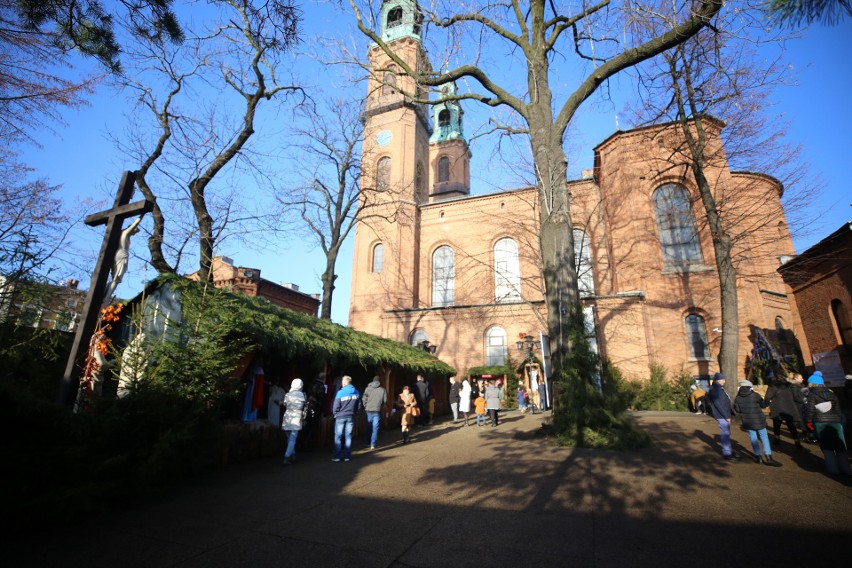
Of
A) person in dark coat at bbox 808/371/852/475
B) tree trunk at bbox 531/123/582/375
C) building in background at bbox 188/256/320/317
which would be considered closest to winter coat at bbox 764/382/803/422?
person in dark coat at bbox 808/371/852/475

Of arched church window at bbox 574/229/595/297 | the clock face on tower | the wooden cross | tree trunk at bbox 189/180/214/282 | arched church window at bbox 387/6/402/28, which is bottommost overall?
the wooden cross

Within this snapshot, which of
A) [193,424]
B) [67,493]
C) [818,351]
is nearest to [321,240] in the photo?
[193,424]

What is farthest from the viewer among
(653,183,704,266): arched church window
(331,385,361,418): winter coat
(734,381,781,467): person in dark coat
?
(653,183,704,266): arched church window

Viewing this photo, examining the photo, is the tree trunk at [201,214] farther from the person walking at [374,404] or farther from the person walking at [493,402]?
the person walking at [493,402]

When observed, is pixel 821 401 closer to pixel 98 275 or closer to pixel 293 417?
pixel 293 417

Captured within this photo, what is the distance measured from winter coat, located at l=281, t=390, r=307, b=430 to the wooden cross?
9.93 ft

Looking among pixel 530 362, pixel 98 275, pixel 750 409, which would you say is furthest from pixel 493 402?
pixel 98 275

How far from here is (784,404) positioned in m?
7.94

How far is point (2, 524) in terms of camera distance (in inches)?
124

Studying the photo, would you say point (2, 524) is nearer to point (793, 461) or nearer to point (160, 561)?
point (160, 561)

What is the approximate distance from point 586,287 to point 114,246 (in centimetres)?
2366

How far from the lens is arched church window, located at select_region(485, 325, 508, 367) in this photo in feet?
76.7

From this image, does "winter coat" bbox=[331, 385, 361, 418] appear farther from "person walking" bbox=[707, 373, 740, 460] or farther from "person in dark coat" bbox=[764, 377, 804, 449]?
"person in dark coat" bbox=[764, 377, 804, 449]

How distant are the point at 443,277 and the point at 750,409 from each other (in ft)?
72.8
